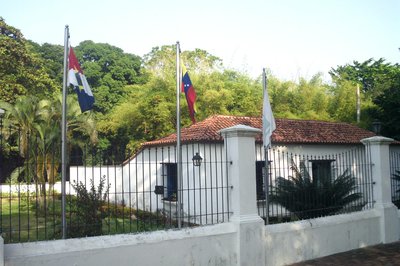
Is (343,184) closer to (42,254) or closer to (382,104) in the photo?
(42,254)

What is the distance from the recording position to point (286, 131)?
1517cm

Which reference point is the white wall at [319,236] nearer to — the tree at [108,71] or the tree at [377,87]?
the tree at [377,87]

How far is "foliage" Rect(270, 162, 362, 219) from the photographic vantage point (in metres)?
8.64

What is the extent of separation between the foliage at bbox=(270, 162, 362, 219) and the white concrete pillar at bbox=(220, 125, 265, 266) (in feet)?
7.61

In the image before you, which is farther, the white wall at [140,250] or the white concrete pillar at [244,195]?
the white concrete pillar at [244,195]

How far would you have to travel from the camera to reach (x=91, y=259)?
4949 millimetres

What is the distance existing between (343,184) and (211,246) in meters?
4.66

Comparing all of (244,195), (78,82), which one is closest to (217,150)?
(244,195)

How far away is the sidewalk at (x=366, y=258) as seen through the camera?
7.06 metres

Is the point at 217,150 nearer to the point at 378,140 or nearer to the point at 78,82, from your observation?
the point at 378,140

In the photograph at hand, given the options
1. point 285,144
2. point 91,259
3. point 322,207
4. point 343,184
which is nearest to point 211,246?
point 91,259

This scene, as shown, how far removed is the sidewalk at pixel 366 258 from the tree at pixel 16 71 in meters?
19.0

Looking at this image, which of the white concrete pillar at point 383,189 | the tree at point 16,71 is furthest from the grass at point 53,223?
the tree at point 16,71

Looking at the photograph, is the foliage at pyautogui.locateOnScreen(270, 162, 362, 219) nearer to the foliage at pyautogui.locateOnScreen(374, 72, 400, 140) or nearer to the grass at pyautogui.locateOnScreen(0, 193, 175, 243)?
the grass at pyautogui.locateOnScreen(0, 193, 175, 243)
